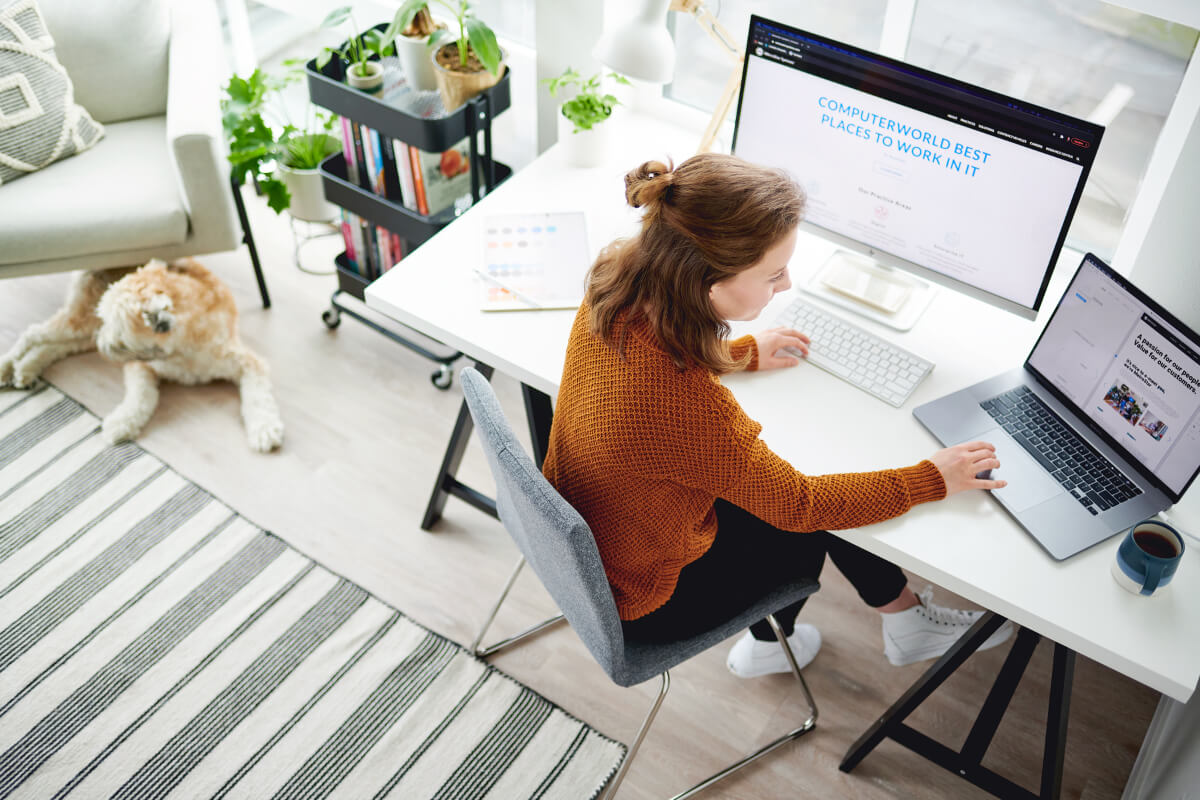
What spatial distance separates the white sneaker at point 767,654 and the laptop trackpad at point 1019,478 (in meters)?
0.61

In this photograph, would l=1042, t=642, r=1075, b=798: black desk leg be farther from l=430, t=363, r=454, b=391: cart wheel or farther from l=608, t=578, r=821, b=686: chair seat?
l=430, t=363, r=454, b=391: cart wheel

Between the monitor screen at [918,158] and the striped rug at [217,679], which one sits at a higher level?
the monitor screen at [918,158]

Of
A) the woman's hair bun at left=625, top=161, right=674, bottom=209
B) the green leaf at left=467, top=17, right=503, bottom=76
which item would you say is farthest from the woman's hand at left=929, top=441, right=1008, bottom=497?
the green leaf at left=467, top=17, right=503, bottom=76

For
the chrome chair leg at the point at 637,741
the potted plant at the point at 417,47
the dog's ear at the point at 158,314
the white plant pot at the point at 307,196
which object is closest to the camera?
the chrome chair leg at the point at 637,741

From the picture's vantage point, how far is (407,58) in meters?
2.02

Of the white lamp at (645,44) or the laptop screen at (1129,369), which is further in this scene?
the white lamp at (645,44)

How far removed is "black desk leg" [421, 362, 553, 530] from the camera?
1742 mm

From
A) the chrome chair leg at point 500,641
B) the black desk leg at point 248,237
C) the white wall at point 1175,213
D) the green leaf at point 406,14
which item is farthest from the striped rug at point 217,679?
the white wall at point 1175,213

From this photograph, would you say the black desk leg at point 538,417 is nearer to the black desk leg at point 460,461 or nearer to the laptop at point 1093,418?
the black desk leg at point 460,461

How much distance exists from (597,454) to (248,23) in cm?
232

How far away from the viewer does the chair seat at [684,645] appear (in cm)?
134

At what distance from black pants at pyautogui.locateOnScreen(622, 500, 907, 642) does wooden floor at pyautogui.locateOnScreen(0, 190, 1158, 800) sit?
1.45 feet

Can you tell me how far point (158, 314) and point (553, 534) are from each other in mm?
1396

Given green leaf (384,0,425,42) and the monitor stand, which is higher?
green leaf (384,0,425,42)
